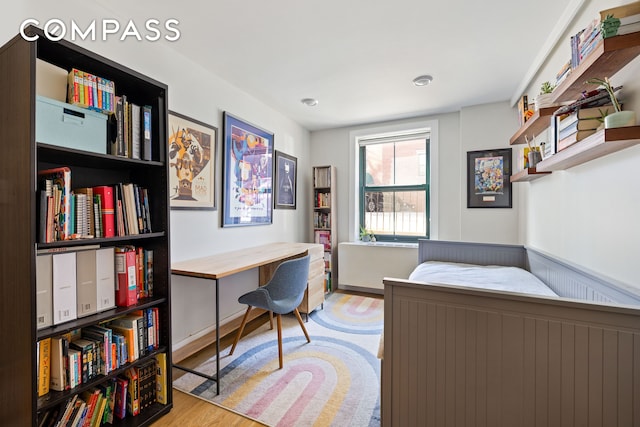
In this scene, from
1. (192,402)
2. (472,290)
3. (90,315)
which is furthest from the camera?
(192,402)

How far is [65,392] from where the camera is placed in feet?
3.91

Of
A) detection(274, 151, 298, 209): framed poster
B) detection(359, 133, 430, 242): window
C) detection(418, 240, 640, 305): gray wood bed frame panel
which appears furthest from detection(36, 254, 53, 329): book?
detection(359, 133, 430, 242): window

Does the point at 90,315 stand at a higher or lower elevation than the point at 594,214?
lower

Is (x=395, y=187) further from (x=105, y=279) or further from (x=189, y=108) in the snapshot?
(x=105, y=279)

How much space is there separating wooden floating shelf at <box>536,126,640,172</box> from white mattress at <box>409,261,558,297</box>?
84 centimetres

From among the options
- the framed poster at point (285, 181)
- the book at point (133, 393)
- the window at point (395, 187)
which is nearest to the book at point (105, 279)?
the book at point (133, 393)

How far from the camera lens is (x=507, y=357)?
1035 mm

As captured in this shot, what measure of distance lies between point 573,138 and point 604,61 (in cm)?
36

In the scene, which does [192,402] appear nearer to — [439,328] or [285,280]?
[285,280]

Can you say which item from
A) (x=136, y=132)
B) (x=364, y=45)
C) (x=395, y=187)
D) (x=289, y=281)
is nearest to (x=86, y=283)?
(x=136, y=132)

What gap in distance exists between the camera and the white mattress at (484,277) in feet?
6.41

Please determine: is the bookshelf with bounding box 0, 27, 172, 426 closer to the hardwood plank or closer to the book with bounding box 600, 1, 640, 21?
the hardwood plank

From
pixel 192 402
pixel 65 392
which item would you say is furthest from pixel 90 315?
pixel 192 402

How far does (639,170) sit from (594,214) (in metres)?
0.42
